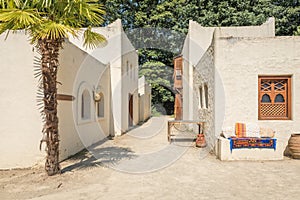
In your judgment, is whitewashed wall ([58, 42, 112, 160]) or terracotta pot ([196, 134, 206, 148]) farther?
terracotta pot ([196, 134, 206, 148])

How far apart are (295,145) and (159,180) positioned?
4.72 m

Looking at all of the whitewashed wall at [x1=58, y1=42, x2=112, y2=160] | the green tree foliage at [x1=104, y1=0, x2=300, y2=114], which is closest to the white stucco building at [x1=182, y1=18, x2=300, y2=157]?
the whitewashed wall at [x1=58, y1=42, x2=112, y2=160]

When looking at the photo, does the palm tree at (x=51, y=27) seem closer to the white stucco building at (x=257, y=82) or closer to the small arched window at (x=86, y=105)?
the small arched window at (x=86, y=105)

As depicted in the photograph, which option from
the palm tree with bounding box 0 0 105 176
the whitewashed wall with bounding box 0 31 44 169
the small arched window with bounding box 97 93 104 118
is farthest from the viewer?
the small arched window with bounding box 97 93 104 118

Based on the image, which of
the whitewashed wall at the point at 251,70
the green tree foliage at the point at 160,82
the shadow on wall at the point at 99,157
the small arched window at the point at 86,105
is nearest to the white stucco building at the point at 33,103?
the small arched window at the point at 86,105

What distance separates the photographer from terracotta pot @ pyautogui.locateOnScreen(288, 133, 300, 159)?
7.68 metres

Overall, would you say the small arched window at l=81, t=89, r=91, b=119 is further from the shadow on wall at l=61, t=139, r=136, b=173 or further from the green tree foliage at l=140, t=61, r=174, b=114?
the green tree foliage at l=140, t=61, r=174, b=114

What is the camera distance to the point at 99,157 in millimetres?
8312

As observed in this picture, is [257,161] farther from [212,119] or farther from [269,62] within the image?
[269,62]

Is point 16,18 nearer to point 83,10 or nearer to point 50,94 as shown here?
point 83,10

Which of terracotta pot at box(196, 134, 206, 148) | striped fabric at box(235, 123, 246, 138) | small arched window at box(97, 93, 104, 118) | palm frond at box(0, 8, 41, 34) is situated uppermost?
palm frond at box(0, 8, 41, 34)

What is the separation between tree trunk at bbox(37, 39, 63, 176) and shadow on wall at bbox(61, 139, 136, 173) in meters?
0.80

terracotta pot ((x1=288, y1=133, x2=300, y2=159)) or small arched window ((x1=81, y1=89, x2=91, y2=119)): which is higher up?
small arched window ((x1=81, y1=89, x2=91, y2=119))

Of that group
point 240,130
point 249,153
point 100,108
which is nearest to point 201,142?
point 240,130
